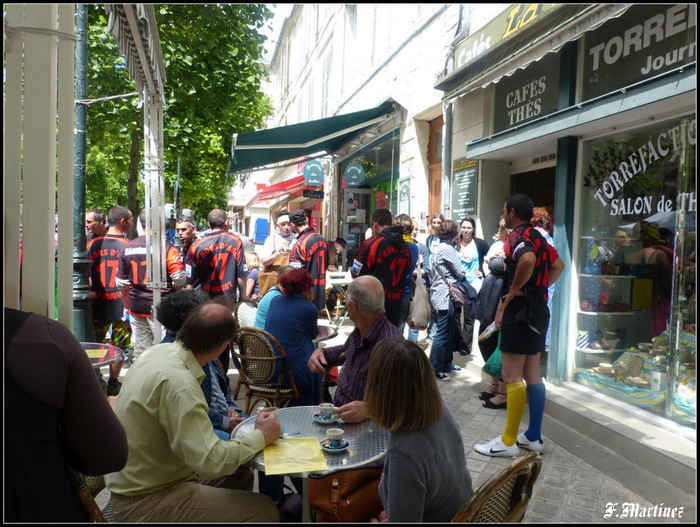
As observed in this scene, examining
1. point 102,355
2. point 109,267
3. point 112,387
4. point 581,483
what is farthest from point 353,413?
point 109,267

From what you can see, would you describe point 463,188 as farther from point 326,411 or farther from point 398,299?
point 326,411

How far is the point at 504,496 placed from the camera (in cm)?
161

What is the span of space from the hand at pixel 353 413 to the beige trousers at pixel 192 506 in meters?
0.53

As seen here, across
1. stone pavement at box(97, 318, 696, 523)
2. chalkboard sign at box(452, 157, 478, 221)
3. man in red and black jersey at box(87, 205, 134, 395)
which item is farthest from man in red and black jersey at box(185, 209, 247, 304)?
chalkboard sign at box(452, 157, 478, 221)

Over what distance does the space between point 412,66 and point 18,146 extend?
26.1 ft

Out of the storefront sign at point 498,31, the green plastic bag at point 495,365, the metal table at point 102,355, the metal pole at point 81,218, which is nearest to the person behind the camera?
the metal table at point 102,355

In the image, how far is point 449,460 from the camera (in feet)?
5.90

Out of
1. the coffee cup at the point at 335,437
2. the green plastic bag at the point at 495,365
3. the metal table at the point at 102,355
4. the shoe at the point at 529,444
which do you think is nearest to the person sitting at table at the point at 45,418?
the coffee cup at the point at 335,437

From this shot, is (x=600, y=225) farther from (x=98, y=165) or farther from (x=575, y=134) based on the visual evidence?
(x=98, y=165)

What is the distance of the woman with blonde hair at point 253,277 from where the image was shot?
6703 millimetres

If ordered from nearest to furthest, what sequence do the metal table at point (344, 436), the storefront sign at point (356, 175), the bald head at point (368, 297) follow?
the metal table at point (344, 436) < the bald head at point (368, 297) < the storefront sign at point (356, 175)

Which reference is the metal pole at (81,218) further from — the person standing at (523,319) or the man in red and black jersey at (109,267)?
the person standing at (523,319)

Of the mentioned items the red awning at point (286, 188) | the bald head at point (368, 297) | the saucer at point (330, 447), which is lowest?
the saucer at point (330, 447)

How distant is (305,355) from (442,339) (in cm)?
241
